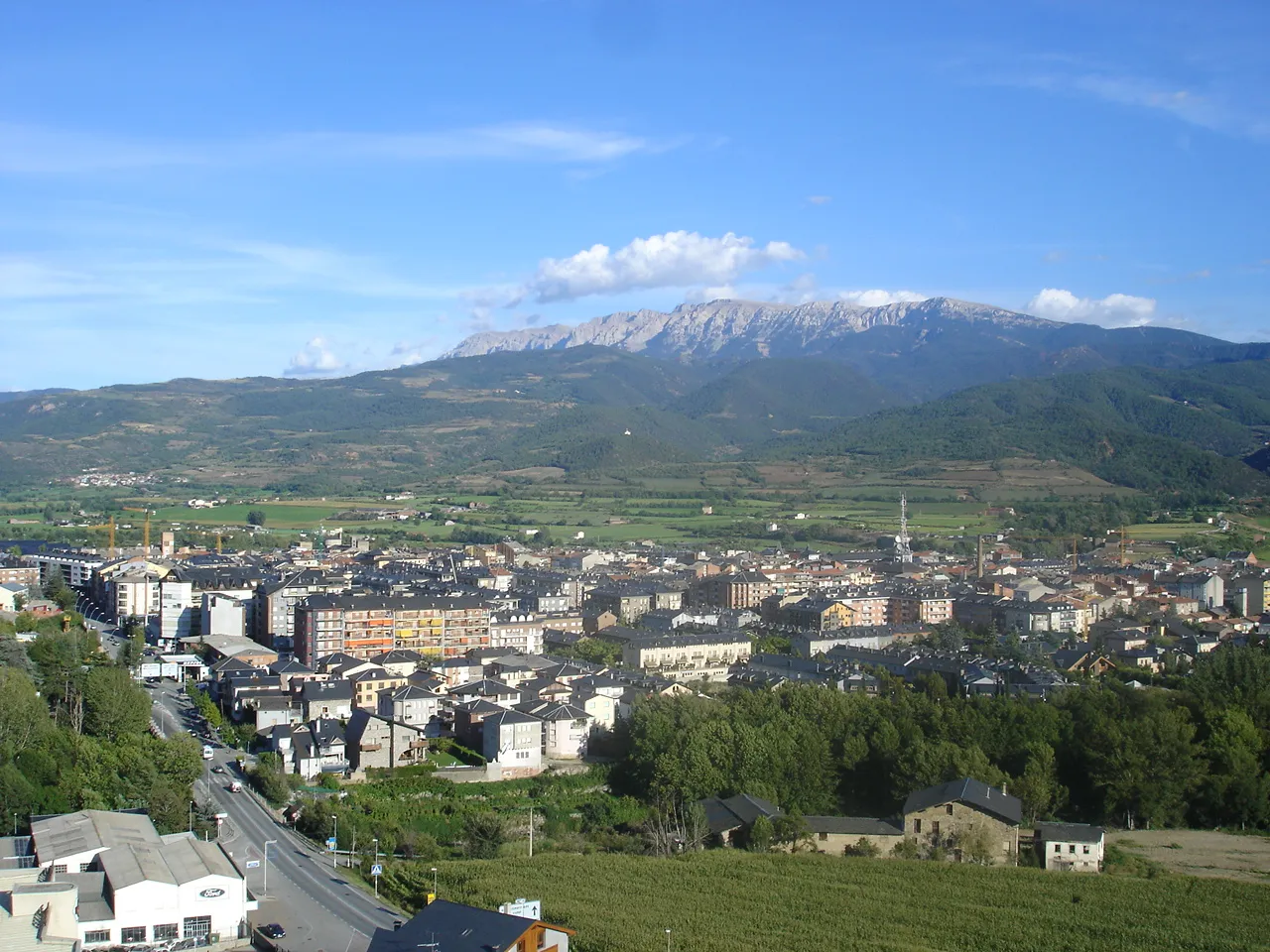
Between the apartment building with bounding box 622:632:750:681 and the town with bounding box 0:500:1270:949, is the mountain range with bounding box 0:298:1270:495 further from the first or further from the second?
the apartment building with bounding box 622:632:750:681

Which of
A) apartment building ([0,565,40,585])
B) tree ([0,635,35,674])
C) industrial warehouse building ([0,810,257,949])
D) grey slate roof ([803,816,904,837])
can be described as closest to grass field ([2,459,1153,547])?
apartment building ([0,565,40,585])

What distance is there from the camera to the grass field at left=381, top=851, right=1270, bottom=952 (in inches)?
463

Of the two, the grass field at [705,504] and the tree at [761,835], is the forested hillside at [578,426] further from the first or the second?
the tree at [761,835]

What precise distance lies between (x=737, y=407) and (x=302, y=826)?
344ft

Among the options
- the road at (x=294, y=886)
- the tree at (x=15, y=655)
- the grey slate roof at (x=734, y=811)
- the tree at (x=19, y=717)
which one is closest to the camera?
the road at (x=294, y=886)

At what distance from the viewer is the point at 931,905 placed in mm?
12953

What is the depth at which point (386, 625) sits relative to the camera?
2653 centimetres

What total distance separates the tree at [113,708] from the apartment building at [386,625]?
6185mm

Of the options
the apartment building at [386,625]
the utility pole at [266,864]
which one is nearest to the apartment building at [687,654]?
the apartment building at [386,625]

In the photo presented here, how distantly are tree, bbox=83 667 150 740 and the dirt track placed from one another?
12.4 metres

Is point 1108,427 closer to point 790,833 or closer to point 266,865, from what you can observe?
point 790,833

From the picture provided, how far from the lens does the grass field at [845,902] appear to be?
38.6 ft

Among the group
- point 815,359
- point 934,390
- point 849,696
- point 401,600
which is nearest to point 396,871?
point 849,696

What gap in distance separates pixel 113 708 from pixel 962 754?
36.3 feet
